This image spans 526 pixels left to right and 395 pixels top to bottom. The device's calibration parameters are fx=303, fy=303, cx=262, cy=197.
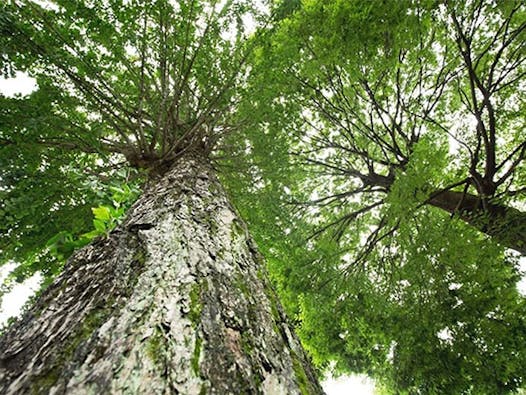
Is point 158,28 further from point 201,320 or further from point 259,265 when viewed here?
point 201,320

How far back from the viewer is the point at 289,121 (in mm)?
4918

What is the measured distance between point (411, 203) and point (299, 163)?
2.70 m

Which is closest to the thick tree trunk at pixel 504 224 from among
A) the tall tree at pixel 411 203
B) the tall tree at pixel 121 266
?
the tall tree at pixel 411 203

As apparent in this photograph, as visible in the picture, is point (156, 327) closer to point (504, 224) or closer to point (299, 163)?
point (504, 224)

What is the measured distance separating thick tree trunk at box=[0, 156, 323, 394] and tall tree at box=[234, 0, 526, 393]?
282 cm

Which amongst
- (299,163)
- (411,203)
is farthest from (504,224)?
(299,163)

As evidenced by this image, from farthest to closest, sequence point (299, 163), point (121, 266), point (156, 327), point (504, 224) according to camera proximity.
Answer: point (299, 163)
point (504, 224)
point (121, 266)
point (156, 327)

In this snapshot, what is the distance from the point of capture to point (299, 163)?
5867mm

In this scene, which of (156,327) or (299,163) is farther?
(299,163)

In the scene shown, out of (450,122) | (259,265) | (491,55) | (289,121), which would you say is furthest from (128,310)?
(450,122)

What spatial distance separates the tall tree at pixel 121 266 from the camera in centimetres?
73

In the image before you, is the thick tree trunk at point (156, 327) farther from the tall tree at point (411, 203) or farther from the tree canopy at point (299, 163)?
the tall tree at point (411, 203)

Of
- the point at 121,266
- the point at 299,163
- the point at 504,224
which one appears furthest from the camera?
the point at 299,163

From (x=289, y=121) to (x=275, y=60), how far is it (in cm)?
109
